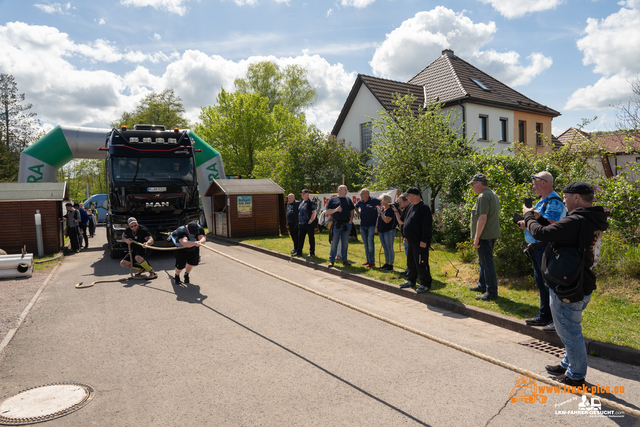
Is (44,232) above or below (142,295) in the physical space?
above

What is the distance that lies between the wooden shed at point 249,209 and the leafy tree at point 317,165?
9.46ft

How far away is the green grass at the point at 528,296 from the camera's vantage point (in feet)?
15.8

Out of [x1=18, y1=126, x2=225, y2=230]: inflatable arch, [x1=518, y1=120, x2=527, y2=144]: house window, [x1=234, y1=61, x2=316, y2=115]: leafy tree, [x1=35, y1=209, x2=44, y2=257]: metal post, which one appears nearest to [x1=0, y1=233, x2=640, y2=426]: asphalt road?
[x1=35, y1=209, x2=44, y2=257]: metal post

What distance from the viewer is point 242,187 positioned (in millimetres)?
17469

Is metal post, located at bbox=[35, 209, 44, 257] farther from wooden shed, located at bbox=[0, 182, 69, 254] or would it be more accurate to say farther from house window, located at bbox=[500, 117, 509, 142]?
house window, located at bbox=[500, 117, 509, 142]

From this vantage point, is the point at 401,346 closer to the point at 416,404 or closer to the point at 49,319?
the point at 416,404

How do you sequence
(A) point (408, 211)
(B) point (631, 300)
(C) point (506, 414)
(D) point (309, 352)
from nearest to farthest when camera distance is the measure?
1. (C) point (506, 414)
2. (D) point (309, 352)
3. (B) point (631, 300)
4. (A) point (408, 211)

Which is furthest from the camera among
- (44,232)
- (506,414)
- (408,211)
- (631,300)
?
(44,232)

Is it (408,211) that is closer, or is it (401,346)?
(401,346)

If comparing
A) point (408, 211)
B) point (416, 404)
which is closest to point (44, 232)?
point (408, 211)

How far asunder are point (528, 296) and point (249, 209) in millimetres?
12480

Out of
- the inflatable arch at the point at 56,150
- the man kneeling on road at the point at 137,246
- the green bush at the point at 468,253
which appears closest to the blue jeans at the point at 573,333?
the green bush at the point at 468,253

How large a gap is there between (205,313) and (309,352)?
235 centimetres

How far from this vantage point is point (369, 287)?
8.02 meters
